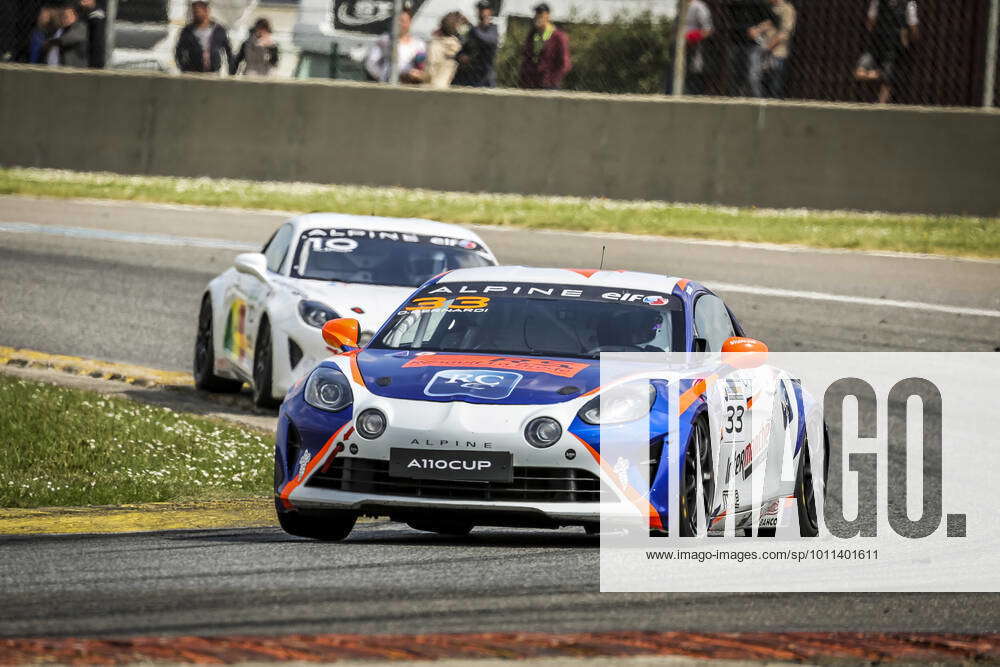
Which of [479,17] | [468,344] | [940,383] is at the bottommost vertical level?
[940,383]

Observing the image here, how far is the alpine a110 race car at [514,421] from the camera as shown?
7539mm

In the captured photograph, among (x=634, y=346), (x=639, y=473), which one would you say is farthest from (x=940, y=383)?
(x=639, y=473)

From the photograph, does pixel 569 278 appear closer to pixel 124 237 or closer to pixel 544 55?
pixel 124 237

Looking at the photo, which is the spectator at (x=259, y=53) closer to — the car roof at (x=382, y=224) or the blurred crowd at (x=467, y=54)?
the blurred crowd at (x=467, y=54)

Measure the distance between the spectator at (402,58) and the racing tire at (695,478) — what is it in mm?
14559

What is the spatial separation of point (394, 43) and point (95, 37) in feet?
11.8

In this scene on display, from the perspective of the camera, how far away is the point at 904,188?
20.5m

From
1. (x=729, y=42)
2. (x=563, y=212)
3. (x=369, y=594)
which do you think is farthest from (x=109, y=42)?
(x=369, y=594)

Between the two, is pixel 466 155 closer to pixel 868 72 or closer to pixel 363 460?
pixel 868 72

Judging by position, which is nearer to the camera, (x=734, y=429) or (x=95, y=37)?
(x=734, y=429)

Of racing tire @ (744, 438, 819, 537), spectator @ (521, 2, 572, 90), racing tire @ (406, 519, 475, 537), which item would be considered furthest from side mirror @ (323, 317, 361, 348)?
spectator @ (521, 2, 572, 90)

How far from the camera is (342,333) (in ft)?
28.6

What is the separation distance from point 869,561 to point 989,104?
1330 centimetres

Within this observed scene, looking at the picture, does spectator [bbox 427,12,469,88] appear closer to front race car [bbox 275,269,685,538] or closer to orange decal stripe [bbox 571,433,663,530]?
front race car [bbox 275,269,685,538]
